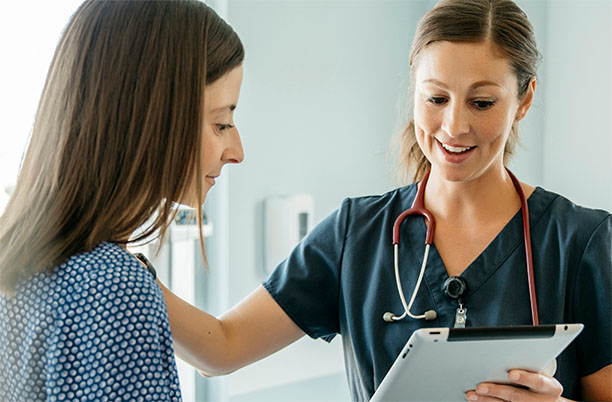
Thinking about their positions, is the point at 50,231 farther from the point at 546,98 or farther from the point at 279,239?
the point at 546,98

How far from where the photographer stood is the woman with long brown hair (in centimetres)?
68

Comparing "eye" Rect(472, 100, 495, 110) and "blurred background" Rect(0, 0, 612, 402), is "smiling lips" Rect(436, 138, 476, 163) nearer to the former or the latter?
"eye" Rect(472, 100, 495, 110)

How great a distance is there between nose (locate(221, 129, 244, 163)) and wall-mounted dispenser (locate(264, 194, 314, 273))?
1033mm

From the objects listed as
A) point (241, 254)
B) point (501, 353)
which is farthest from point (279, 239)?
point (501, 353)

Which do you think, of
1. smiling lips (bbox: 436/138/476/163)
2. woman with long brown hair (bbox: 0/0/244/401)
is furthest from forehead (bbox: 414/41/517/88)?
woman with long brown hair (bbox: 0/0/244/401)

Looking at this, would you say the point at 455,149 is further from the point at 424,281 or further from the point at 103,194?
the point at 103,194

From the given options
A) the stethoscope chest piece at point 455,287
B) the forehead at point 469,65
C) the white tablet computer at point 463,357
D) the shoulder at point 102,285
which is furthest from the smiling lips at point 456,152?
the shoulder at point 102,285

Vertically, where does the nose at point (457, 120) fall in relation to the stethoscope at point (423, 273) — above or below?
above

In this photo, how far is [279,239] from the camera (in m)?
2.03

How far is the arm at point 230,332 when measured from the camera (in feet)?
3.79

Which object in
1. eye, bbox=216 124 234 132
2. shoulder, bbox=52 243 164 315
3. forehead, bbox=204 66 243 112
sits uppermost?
forehead, bbox=204 66 243 112

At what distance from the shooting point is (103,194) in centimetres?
77

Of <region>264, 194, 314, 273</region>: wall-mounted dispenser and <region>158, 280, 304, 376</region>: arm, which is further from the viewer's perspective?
<region>264, 194, 314, 273</region>: wall-mounted dispenser

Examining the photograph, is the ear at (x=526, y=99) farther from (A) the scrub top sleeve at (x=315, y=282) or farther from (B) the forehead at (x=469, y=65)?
(A) the scrub top sleeve at (x=315, y=282)
